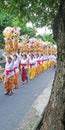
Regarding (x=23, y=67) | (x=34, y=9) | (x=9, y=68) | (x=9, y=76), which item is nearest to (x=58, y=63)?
(x=34, y=9)

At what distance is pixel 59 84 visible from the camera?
5570 millimetres

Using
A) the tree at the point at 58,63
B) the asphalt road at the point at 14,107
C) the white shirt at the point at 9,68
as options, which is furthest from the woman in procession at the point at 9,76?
the tree at the point at 58,63

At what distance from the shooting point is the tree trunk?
5.50m

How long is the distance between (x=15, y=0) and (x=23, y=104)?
894cm

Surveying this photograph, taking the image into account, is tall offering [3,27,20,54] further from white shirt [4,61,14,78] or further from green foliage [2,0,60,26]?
green foliage [2,0,60,26]

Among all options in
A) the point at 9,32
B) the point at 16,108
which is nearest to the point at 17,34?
the point at 9,32

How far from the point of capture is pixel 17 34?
64.6 feet

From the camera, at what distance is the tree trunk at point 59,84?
5.50m

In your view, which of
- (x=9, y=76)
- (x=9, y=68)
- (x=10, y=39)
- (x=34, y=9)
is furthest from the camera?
(x=10, y=39)

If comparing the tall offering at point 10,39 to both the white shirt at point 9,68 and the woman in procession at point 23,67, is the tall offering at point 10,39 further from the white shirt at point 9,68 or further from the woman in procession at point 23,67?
the woman in procession at point 23,67

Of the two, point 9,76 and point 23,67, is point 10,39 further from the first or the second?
point 23,67

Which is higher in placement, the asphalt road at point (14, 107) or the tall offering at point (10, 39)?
the tall offering at point (10, 39)

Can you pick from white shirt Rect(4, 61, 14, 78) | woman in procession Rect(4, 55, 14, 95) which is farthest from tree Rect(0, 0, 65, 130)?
white shirt Rect(4, 61, 14, 78)

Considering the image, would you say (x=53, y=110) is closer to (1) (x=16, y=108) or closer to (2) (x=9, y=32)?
(1) (x=16, y=108)
